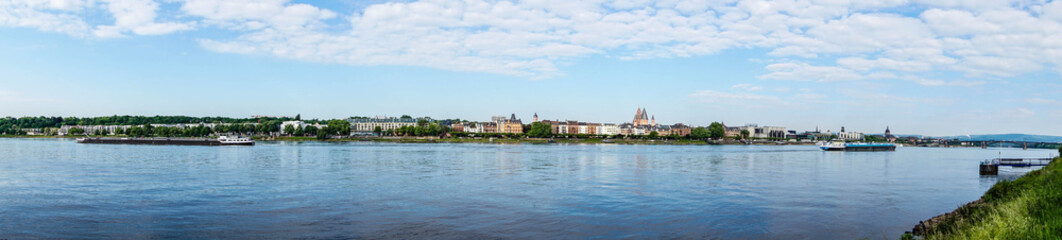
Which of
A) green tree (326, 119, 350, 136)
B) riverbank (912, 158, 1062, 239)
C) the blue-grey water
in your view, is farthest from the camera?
green tree (326, 119, 350, 136)

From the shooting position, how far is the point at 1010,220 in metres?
11.8

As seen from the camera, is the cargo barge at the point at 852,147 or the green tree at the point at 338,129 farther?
the green tree at the point at 338,129

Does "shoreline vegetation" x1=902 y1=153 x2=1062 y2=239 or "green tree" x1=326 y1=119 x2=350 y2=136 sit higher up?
"green tree" x1=326 y1=119 x2=350 y2=136

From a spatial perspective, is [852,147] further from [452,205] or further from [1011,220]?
[1011,220]

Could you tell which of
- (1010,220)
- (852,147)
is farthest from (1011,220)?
(852,147)

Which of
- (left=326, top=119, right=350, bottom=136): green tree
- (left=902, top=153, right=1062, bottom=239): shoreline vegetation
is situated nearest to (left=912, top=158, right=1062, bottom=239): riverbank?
(left=902, top=153, right=1062, bottom=239): shoreline vegetation

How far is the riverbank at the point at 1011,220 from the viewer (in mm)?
11031

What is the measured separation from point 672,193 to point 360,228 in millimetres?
15353

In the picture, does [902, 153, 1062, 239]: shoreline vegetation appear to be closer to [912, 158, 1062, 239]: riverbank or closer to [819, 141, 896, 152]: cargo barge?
[912, 158, 1062, 239]: riverbank

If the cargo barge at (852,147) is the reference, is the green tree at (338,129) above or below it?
above

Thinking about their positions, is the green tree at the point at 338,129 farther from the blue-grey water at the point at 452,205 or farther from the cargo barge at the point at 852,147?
the blue-grey water at the point at 452,205

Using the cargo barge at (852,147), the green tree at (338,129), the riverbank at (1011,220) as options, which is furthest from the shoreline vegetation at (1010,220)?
the green tree at (338,129)

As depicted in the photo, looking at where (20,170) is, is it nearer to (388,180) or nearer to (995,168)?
(388,180)

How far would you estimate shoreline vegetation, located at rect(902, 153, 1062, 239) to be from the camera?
11.0m
